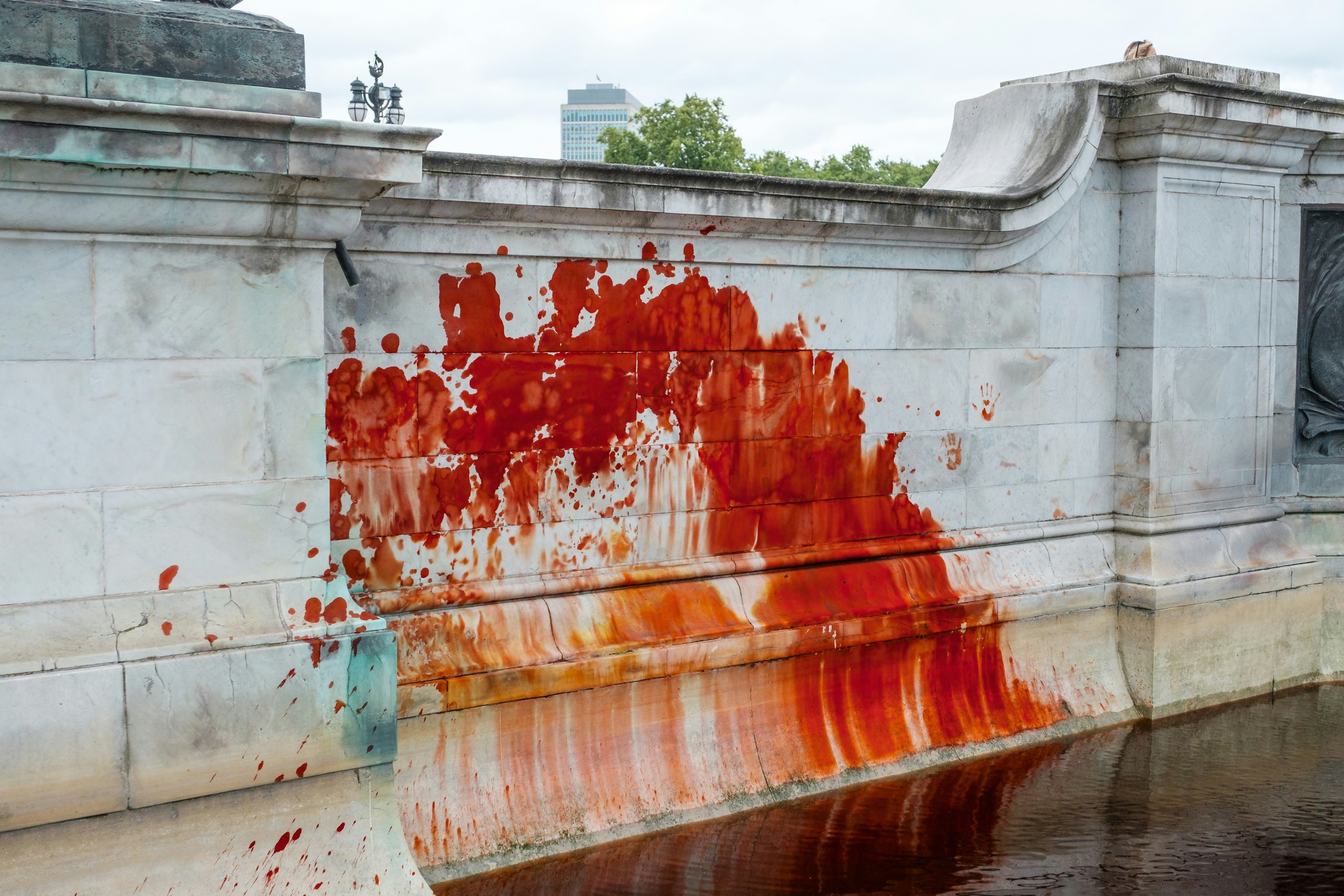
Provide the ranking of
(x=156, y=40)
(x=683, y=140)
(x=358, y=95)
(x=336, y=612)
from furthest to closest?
(x=683, y=140) → (x=358, y=95) → (x=336, y=612) → (x=156, y=40)

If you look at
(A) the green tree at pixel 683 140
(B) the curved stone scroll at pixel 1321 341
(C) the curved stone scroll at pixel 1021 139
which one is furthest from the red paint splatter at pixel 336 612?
(A) the green tree at pixel 683 140

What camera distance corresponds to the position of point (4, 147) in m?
3.32

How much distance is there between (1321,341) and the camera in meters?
7.92

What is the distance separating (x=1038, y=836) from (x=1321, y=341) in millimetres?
4118

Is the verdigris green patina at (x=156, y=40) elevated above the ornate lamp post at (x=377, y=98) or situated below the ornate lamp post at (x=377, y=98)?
below

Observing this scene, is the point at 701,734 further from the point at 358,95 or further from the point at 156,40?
the point at 358,95

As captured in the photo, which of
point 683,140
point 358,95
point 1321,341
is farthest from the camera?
point 683,140

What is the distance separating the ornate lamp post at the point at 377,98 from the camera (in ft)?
44.4

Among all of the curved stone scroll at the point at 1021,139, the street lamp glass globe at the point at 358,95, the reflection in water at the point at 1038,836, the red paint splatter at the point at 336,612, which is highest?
the street lamp glass globe at the point at 358,95

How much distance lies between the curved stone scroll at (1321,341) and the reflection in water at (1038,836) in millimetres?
2132

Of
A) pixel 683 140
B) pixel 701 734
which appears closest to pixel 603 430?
pixel 701 734

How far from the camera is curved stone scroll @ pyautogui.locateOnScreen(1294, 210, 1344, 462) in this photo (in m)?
7.88

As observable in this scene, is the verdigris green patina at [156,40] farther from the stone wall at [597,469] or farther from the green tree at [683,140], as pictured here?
the green tree at [683,140]

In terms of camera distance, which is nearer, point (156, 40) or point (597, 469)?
point (156, 40)
